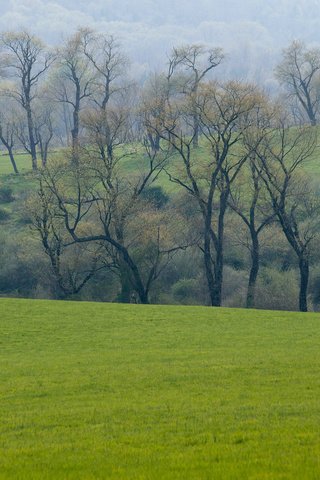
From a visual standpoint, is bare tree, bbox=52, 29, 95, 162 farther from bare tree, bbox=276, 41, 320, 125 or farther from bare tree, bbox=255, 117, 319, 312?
bare tree, bbox=255, 117, 319, 312

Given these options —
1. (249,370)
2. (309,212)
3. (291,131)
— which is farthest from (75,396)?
(309,212)

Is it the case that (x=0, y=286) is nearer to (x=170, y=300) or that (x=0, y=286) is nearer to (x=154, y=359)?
(x=170, y=300)

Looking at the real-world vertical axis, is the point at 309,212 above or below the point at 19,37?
below

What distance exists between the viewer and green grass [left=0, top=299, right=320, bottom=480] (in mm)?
11125

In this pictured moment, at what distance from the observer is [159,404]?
15.9 meters

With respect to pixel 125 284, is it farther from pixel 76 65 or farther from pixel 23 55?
pixel 76 65

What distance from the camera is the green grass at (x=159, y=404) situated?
1112cm

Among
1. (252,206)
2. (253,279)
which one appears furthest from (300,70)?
(253,279)

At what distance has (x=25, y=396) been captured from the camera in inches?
704

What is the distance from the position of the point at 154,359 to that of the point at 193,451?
12.9 m

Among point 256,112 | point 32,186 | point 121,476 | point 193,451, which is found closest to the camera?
point 121,476

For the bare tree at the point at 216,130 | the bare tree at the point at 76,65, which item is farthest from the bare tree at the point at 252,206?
the bare tree at the point at 76,65

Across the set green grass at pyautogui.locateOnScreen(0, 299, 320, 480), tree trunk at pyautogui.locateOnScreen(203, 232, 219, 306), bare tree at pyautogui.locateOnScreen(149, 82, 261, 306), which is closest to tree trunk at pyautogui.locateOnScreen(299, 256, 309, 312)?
bare tree at pyautogui.locateOnScreen(149, 82, 261, 306)

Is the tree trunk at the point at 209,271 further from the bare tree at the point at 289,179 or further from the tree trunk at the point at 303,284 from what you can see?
the tree trunk at the point at 303,284
